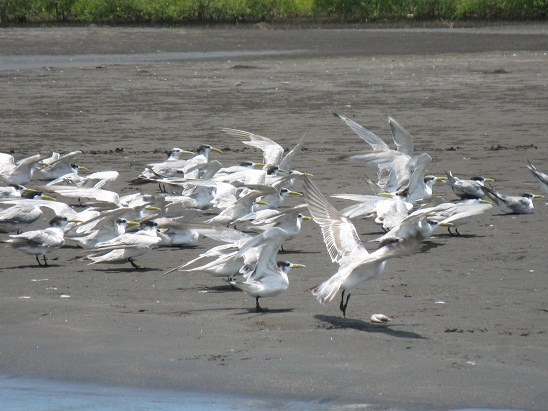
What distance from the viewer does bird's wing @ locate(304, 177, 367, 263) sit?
7.33 meters

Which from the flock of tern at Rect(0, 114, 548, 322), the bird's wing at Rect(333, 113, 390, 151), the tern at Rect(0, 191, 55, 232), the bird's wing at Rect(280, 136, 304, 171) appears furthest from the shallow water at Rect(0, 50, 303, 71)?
the tern at Rect(0, 191, 55, 232)

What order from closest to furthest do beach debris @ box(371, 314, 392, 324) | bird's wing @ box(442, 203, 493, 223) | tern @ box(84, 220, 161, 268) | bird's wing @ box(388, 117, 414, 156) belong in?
1. beach debris @ box(371, 314, 392, 324)
2. tern @ box(84, 220, 161, 268)
3. bird's wing @ box(442, 203, 493, 223)
4. bird's wing @ box(388, 117, 414, 156)

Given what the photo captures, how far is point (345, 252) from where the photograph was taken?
7.29 metres

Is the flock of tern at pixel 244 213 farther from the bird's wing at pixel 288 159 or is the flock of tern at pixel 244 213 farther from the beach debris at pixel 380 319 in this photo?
the beach debris at pixel 380 319

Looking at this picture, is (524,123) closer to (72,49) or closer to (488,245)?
(488,245)

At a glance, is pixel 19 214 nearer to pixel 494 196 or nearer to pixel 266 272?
pixel 266 272

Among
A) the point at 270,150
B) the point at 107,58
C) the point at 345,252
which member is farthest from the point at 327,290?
the point at 107,58

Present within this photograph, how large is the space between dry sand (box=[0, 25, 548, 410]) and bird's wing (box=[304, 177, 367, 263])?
0.37 metres

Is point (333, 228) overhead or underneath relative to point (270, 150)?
overhead

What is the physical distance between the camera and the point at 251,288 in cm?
712

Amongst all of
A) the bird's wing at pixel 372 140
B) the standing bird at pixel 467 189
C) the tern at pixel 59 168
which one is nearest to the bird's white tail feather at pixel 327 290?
the standing bird at pixel 467 189

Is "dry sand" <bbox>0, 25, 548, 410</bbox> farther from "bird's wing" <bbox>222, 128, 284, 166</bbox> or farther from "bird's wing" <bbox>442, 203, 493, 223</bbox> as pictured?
"bird's wing" <bbox>222, 128, 284, 166</bbox>

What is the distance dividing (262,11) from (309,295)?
160ft

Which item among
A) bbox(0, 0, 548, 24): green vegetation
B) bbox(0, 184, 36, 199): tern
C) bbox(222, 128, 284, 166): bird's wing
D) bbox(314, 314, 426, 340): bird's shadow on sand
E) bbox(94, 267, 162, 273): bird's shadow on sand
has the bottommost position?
bbox(0, 0, 548, 24): green vegetation
